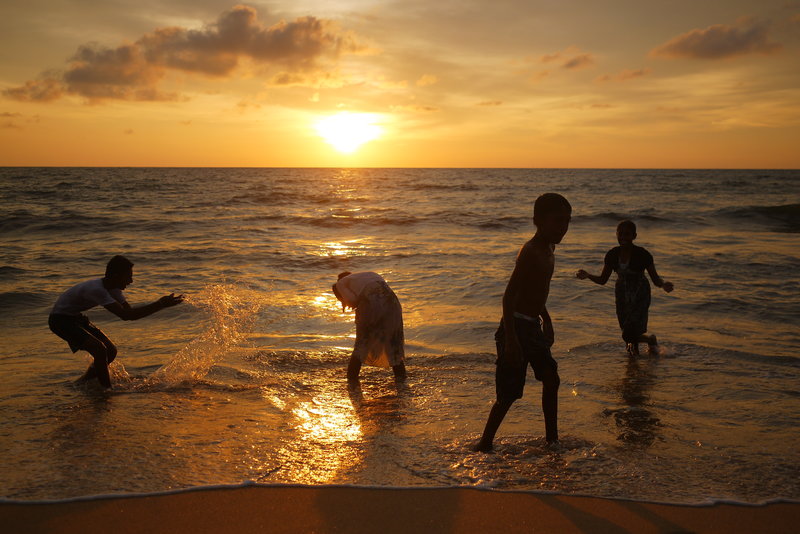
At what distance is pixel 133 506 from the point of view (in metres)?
3.75

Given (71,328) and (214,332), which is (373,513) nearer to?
(71,328)

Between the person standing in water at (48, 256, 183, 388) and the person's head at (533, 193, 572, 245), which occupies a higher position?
the person's head at (533, 193, 572, 245)

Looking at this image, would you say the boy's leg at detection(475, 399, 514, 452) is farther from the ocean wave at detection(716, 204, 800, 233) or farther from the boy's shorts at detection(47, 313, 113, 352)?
the ocean wave at detection(716, 204, 800, 233)

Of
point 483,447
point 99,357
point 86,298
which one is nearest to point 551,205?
point 483,447

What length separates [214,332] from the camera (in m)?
9.24

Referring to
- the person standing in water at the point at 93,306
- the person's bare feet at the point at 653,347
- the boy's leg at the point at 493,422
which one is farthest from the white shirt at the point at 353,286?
the person's bare feet at the point at 653,347

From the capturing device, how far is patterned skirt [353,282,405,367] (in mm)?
6766

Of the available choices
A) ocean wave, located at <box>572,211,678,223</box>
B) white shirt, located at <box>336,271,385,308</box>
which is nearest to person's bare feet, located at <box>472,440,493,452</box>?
white shirt, located at <box>336,271,385,308</box>

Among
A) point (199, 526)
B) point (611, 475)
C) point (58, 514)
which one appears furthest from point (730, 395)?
point (58, 514)

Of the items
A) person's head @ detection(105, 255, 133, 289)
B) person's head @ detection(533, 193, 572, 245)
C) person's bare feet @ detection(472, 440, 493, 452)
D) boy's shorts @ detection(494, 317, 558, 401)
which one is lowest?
person's bare feet @ detection(472, 440, 493, 452)

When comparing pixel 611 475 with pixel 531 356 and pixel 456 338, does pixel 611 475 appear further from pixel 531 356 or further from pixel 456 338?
pixel 456 338

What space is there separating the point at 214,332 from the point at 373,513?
6.21 metres

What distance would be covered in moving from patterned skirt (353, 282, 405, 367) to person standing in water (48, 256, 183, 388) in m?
2.02

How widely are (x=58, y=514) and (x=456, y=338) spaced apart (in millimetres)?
6148
